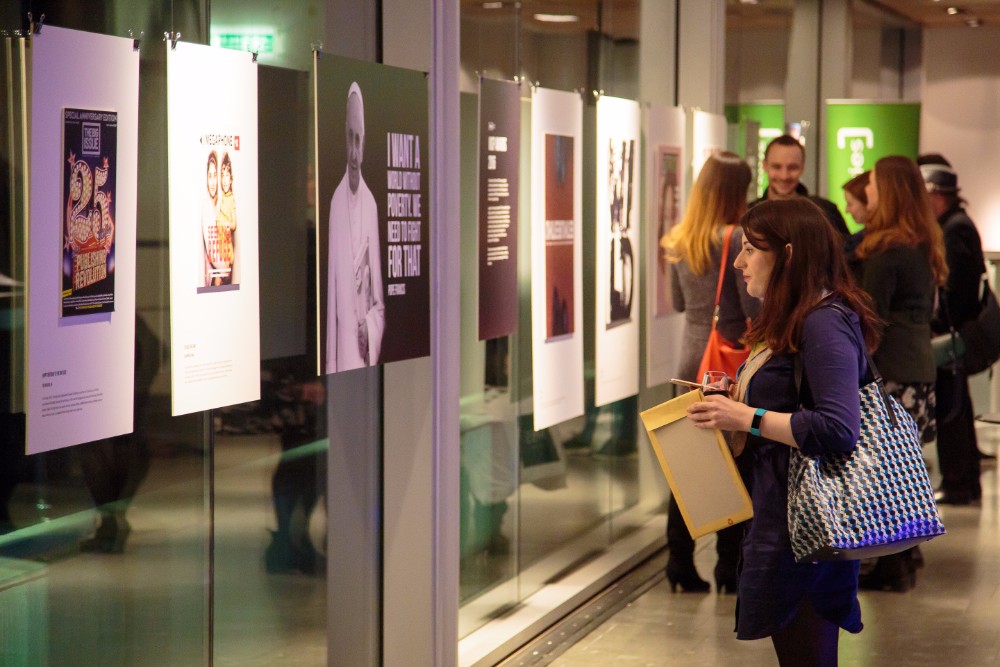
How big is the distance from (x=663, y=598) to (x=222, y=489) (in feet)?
9.85

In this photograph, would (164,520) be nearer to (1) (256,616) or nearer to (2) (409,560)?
(1) (256,616)

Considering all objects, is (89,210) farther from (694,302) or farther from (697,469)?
(694,302)

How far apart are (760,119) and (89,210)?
23.5 ft

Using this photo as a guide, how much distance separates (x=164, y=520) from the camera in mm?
3648

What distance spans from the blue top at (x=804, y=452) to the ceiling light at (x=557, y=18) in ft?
9.24

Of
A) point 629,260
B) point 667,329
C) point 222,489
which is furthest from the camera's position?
point 667,329

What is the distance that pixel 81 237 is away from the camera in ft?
9.81

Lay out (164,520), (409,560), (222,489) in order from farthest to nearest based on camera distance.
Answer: (409,560) < (222,489) < (164,520)

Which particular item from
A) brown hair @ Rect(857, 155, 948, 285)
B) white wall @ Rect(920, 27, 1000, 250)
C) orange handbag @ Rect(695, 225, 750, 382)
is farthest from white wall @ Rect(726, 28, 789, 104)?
white wall @ Rect(920, 27, 1000, 250)

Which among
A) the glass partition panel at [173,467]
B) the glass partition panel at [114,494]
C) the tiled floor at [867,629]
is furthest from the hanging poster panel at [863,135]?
the glass partition panel at [114,494]

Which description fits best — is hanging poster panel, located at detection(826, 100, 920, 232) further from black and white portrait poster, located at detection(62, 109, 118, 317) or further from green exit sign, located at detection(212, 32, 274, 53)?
black and white portrait poster, located at detection(62, 109, 118, 317)

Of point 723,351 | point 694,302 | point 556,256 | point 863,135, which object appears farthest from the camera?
point 863,135

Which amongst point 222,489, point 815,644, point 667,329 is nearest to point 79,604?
point 222,489

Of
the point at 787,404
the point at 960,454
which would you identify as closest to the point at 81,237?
the point at 787,404
